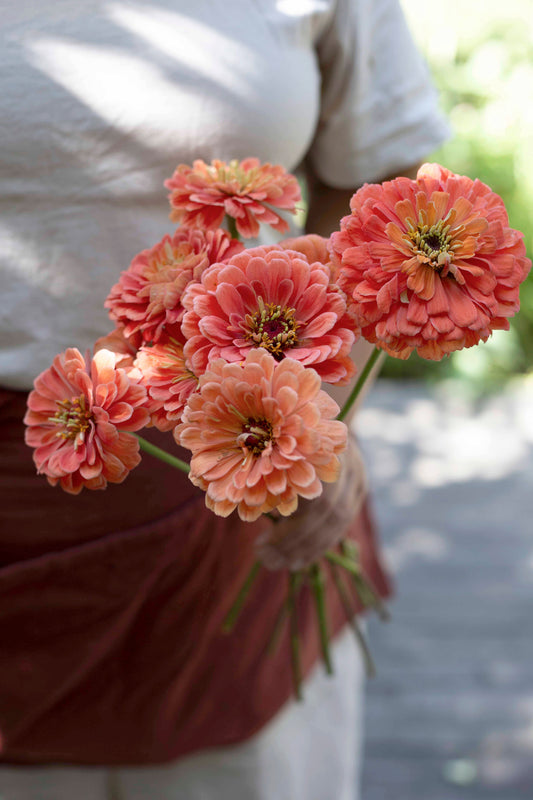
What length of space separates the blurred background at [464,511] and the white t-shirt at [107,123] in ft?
4.59

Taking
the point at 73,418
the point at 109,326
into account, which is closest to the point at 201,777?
the point at 109,326

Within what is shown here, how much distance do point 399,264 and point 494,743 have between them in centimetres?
165

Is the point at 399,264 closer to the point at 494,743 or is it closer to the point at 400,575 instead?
the point at 494,743

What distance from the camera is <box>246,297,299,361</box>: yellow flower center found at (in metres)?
0.38

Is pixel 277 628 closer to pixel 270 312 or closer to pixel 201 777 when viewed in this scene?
pixel 201 777

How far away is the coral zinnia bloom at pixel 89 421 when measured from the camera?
404 millimetres

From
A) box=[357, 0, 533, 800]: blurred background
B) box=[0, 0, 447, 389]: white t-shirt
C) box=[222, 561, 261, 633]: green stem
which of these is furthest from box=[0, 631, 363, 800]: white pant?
box=[357, 0, 533, 800]: blurred background

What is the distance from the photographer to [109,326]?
714 mm

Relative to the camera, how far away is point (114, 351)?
1.50 ft

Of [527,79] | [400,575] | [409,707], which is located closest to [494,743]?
[409,707]

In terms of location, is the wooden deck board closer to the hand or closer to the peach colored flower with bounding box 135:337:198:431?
the hand

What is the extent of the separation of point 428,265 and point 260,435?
4.6 inches

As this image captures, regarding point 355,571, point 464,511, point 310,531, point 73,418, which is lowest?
point 464,511

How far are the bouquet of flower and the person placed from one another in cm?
24
